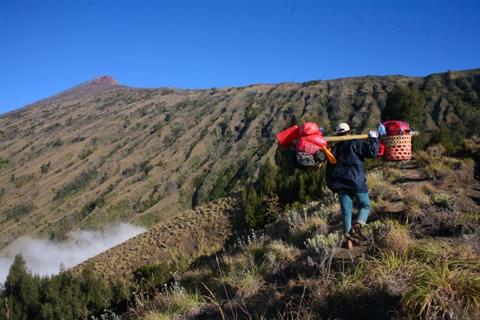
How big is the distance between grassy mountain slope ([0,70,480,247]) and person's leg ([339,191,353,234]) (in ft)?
174

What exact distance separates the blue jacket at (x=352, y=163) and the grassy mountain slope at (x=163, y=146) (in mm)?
52922

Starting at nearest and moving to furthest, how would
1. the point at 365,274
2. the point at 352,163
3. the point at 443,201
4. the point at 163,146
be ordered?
1. the point at 365,274
2. the point at 352,163
3. the point at 443,201
4. the point at 163,146

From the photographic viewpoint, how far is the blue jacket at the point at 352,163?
17.9 feet

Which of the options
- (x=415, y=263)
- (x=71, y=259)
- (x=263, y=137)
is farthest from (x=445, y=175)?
(x=263, y=137)

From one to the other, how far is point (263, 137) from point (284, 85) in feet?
141

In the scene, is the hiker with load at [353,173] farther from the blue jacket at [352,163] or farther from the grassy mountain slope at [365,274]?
the grassy mountain slope at [365,274]

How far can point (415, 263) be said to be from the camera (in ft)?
12.7

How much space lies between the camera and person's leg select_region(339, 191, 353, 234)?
5.51 m

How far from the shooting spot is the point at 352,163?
5.50 meters

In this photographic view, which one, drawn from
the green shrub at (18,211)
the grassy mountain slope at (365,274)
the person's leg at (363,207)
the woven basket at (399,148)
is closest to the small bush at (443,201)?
the grassy mountain slope at (365,274)

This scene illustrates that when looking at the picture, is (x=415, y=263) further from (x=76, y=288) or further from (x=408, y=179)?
(x=76, y=288)

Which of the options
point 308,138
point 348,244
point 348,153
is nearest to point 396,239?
point 348,244

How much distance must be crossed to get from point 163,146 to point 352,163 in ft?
338

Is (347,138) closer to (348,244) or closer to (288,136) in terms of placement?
(288,136)
